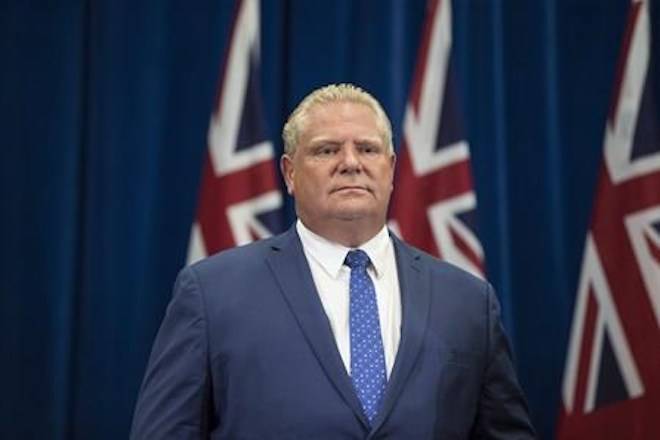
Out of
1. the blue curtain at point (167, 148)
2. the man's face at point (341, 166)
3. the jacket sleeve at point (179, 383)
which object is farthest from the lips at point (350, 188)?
the blue curtain at point (167, 148)

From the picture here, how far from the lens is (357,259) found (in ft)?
5.68

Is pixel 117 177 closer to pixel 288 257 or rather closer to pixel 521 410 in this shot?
pixel 288 257

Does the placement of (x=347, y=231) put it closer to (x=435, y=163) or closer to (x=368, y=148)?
(x=368, y=148)

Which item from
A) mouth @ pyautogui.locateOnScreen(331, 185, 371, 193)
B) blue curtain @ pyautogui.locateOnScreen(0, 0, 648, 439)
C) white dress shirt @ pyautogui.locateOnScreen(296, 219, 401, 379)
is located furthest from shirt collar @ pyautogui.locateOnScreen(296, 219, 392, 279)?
blue curtain @ pyautogui.locateOnScreen(0, 0, 648, 439)

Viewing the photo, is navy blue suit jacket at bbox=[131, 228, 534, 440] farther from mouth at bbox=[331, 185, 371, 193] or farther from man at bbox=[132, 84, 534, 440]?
mouth at bbox=[331, 185, 371, 193]

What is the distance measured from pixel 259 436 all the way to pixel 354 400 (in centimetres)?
17

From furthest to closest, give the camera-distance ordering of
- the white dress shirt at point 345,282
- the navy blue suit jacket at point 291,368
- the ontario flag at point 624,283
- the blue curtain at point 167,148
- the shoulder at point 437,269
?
the blue curtain at point 167,148 → the ontario flag at point 624,283 → the shoulder at point 437,269 → the white dress shirt at point 345,282 → the navy blue suit jacket at point 291,368

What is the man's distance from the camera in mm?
1561

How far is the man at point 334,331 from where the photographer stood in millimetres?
1561

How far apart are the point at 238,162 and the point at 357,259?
119cm

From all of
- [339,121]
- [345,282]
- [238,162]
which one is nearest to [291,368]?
[345,282]

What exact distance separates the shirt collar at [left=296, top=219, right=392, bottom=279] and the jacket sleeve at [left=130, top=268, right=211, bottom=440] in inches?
9.7

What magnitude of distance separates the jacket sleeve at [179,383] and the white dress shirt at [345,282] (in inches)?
9.3

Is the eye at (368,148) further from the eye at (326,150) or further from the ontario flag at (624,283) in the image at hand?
the ontario flag at (624,283)
